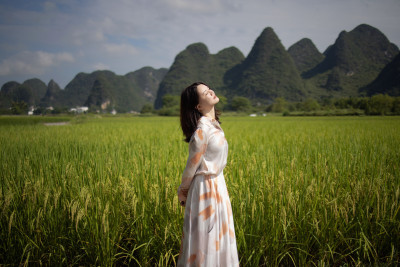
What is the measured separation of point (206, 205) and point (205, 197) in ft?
0.12

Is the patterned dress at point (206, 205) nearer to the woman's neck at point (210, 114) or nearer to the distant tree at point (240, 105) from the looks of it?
the woman's neck at point (210, 114)

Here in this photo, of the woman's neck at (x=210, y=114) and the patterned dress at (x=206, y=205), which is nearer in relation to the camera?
the patterned dress at (x=206, y=205)

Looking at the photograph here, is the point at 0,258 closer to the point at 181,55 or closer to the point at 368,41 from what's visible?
the point at 181,55

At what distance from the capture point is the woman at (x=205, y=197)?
98 cm

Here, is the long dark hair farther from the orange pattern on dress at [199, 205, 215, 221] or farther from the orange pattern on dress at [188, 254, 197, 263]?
the orange pattern on dress at [188, 254, 197, 263]

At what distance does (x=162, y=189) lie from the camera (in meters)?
1.78

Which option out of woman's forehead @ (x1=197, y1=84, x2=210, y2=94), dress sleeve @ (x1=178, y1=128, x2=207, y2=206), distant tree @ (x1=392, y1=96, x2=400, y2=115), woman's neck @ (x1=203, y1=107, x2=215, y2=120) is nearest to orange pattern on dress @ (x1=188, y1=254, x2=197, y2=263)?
dress sleeve @ (x1=178, y1=128, x2=207, y2=206)

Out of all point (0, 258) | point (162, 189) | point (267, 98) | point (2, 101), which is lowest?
point (0, 258)

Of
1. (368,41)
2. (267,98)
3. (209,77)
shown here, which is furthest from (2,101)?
(368,41)

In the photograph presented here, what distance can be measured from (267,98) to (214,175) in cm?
6427

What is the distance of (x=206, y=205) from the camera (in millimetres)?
995

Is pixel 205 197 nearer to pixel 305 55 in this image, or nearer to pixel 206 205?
pixel 206 205

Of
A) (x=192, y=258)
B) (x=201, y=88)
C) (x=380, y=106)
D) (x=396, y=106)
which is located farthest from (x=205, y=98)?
(x=396, y=106)

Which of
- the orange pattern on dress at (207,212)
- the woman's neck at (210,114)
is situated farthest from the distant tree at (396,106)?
the orange pattern on dress at (207,212)
